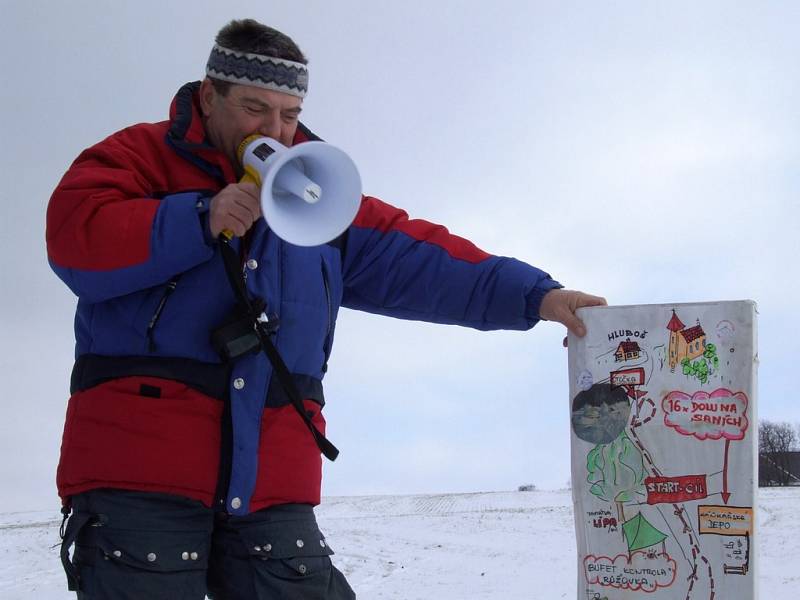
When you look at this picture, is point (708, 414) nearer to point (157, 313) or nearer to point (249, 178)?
point (249, 178)

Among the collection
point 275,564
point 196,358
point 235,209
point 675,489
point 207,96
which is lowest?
point 275,564

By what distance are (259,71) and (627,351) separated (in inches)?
54.7

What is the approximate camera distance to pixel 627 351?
8.57 ft

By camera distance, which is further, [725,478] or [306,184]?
[725,478]

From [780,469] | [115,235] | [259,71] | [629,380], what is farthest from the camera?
[780,469]

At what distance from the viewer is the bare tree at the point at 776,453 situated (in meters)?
35.3

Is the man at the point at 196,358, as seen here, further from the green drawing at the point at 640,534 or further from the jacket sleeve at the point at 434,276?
the green drawing at the point at 640,534

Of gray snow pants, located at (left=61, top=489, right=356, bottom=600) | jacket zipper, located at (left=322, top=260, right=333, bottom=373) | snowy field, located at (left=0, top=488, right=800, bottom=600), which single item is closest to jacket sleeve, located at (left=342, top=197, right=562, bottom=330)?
jacket zipper, located at (left=322, top=260, right=333, bottom=373)

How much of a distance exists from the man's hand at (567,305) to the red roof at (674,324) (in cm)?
21

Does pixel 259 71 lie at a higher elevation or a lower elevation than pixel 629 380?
higher

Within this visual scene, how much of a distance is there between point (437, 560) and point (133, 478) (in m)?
6.91

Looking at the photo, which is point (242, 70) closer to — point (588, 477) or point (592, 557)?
point (588, 477)

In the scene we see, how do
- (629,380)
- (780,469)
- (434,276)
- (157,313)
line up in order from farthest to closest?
(780,469) → (434,276) → (629,380) → (157,313)

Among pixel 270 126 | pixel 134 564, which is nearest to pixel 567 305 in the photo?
pixel 270 126
